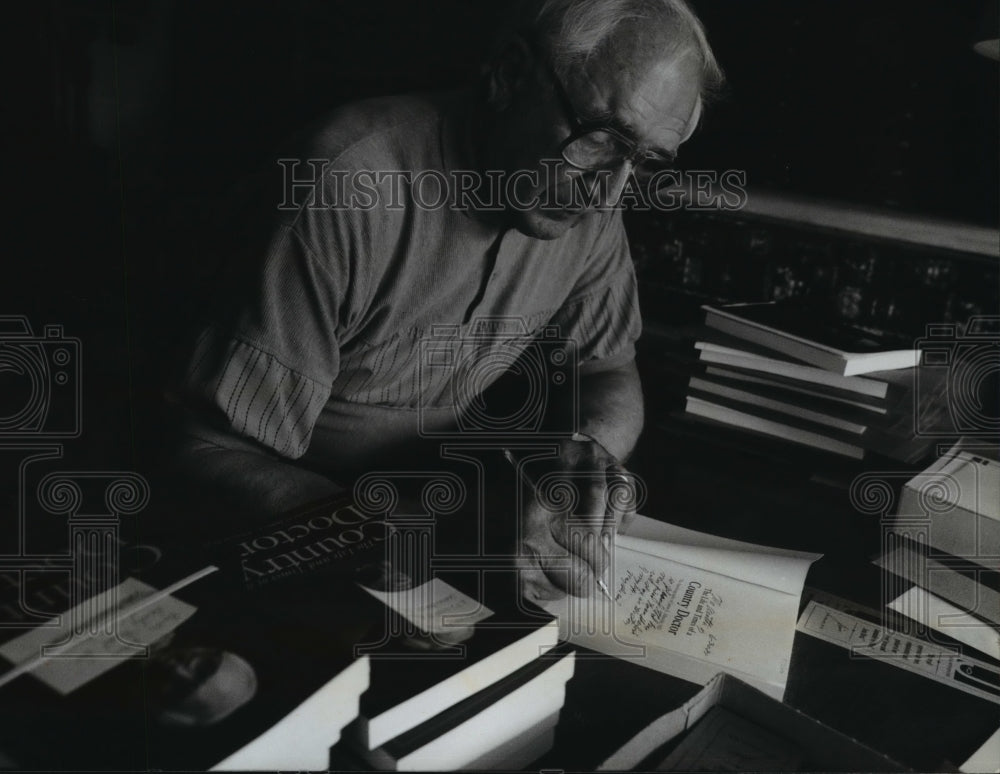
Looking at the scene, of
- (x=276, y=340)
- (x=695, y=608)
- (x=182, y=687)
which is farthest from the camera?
(x=276, y=340)

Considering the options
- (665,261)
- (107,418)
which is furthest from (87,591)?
(665,261)

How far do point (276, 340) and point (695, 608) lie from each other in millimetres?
498

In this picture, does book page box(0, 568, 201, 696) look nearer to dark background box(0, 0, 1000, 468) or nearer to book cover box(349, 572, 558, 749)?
book cover box(349, 572, 558, 749)

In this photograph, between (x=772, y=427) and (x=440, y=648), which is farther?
(x=772, y=427)

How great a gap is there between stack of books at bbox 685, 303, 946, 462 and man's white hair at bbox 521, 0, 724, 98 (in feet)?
1.34

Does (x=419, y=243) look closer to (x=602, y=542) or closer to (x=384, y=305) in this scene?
(x=384, y=305)

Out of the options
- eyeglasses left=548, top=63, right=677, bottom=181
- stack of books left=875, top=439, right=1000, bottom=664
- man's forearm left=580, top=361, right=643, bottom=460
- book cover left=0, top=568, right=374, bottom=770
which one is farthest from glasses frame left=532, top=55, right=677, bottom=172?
book cover left=0, top=568, right=374, bottom=770

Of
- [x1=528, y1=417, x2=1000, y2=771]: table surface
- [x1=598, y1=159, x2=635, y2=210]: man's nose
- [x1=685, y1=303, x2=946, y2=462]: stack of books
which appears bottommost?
[x1=528, y1=417, x2=1000, y2=771]: table surface

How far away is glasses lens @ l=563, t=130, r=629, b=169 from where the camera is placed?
3.07 ft

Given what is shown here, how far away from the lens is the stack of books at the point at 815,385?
1120 millimetres

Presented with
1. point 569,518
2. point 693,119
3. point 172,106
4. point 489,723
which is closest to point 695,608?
point 569,518

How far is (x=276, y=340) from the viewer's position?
0.88m

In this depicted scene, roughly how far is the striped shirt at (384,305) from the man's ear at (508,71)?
6 cm

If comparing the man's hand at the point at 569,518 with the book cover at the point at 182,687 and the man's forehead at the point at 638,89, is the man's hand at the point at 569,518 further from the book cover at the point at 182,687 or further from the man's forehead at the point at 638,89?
the man's forehead at the point at 638,89
